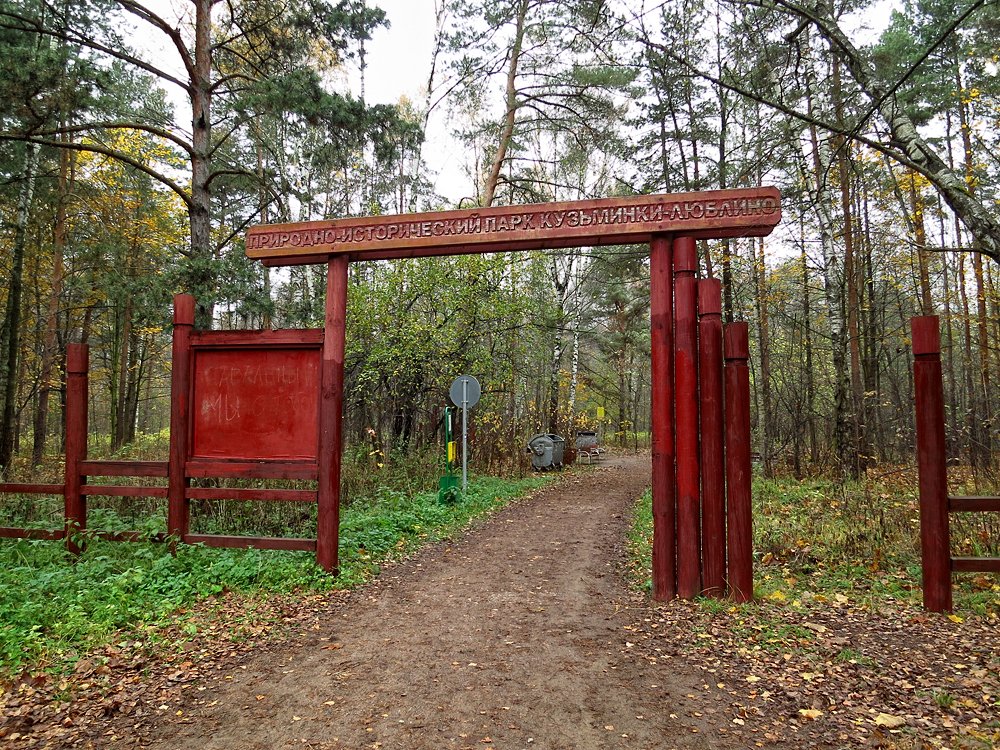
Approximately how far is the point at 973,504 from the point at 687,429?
2240 mm

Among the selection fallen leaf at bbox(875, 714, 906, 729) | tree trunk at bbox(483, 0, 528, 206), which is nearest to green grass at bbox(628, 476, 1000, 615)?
fallen leaf at bbox(875, 714, 906, 729)

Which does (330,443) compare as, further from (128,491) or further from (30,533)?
(30,533)

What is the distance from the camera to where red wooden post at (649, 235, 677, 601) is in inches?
206

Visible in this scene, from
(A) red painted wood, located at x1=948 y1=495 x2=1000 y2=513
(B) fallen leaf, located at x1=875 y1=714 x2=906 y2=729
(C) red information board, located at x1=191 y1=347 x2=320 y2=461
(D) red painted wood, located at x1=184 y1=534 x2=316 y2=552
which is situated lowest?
(B) fallen leaf, located at x1=875 y1=714 x2=906 y2=729

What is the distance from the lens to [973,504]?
458 cm

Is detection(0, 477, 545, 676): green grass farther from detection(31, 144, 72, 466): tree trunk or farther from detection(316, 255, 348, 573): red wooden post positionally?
detection(31, 144, 72, 466): tree trunk

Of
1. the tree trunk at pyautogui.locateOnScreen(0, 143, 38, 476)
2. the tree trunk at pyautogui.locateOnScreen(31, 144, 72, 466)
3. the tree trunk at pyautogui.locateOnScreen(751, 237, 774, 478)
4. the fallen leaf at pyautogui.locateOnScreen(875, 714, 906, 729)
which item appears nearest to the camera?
the fallen leaf at pyautogui.locateOnScreen(875, 714, 906, 729)

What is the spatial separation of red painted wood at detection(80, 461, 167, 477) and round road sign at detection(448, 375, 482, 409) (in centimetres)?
585

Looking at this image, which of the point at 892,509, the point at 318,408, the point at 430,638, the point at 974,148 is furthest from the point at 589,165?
the point at 430,638

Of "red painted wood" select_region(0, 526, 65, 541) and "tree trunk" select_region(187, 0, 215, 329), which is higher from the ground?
"tree trunk" select_region(187, 0, 215, 329)

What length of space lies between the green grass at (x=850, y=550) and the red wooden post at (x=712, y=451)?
1.99 feet

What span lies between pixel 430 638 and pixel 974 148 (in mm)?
17117

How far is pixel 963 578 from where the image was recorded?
18.1 ft

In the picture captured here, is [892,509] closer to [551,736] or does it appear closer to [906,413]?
[906,413]
